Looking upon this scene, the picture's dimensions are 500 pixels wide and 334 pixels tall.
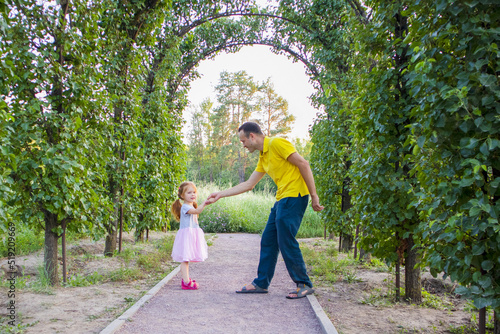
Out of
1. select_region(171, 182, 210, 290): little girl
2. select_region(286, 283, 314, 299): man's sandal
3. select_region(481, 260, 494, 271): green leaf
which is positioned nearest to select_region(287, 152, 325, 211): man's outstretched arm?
select_region(286, 283, 314, 299): man's sandal

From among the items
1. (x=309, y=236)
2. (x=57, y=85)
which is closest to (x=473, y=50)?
(x=57, y=85)

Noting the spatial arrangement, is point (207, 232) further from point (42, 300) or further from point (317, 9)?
point (42, 300)

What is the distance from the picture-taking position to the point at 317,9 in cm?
861

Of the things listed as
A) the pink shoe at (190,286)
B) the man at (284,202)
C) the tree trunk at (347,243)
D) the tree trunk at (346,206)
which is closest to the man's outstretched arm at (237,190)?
the man at (284,202)

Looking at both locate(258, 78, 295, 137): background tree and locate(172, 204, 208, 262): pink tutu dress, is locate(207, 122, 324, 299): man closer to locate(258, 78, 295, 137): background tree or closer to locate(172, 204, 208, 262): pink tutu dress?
locate(172, 204, 208, 262): pink tutu dress

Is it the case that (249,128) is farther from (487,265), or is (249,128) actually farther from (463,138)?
(487,265)

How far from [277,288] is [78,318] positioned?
266cm

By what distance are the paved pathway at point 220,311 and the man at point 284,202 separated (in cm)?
31

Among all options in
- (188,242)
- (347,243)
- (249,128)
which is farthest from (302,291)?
(347,243)

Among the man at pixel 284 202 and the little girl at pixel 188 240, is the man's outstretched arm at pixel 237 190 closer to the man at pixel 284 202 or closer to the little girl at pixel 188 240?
the man at pixel 284 202

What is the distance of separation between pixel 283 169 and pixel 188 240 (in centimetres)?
174

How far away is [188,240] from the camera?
209 inches

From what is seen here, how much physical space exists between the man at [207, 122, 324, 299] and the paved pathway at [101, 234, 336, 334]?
315mm

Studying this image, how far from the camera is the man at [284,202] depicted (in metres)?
4.59
